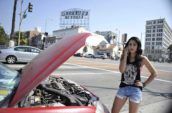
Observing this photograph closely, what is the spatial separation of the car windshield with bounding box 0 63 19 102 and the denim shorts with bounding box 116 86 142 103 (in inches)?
57.6

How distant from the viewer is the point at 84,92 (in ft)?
12.0

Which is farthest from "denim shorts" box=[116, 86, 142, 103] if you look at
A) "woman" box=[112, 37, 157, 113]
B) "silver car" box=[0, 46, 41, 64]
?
"silver car" box=[0, 46, 41, 64]

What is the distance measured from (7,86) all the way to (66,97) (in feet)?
2.14

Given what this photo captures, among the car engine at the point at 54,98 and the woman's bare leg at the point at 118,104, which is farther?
the woman's bare leg at the point at 118,104

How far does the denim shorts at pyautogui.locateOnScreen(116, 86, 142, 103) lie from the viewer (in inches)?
160

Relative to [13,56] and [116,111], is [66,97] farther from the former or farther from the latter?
[13,56]

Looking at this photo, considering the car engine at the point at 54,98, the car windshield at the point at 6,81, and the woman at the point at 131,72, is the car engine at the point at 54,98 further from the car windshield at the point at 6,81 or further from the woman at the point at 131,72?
the woman at the point at 131,72

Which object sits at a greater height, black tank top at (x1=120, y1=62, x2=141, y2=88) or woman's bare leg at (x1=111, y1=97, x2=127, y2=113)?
black tank top at (x1=120, y1=62, x2=141, y2=88)

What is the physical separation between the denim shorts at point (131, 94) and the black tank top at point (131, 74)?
7 centimetres

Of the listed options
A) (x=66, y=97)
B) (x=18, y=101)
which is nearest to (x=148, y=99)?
(x=66, y=97)

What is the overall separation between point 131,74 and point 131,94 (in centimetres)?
28

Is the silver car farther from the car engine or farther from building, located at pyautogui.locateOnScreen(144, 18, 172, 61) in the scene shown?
building, located at pyautogui.locateOnScreen(144, 18, 172, 61)

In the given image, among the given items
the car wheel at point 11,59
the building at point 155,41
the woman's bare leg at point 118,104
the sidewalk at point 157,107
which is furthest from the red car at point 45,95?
the building at point 155,41

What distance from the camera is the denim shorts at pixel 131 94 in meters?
4.06
